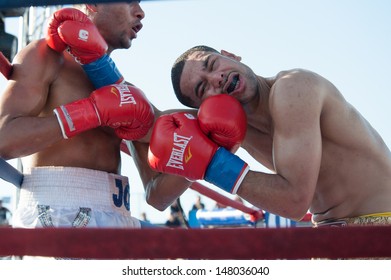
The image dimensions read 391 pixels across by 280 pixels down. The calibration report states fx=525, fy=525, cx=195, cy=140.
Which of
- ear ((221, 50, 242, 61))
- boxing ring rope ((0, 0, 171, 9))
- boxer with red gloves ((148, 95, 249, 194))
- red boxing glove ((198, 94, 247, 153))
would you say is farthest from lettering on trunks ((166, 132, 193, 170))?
boxing ring rope ((0, 0, 171, 9))

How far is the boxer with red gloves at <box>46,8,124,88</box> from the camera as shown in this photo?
1814mm

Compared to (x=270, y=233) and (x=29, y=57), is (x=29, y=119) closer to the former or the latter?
(x=29, y=57)

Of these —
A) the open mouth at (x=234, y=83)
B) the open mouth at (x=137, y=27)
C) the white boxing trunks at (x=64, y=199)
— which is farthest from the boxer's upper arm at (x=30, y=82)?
the open mouth at (x=234, y=83)

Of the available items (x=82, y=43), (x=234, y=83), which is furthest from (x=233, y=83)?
(x=82, y=43)

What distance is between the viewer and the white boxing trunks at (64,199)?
5.71 feet

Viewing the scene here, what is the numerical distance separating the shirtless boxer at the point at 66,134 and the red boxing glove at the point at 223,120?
0.22 m

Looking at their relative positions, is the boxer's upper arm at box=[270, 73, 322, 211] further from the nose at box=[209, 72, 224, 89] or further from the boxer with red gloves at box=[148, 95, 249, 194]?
the nose at box=[209, 72, 224, 89]

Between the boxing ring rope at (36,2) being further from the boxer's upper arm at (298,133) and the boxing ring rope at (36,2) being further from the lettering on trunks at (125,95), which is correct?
the boxer's upper arm at (298,133)

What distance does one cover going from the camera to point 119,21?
2111 mm

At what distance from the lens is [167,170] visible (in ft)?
5.91

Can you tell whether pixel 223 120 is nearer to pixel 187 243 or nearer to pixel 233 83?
pixel 233 83

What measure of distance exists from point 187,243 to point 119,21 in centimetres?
142

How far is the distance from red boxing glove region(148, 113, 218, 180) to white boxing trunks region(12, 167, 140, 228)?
0.74 feet

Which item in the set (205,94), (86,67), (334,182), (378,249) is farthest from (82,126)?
(378,249)
